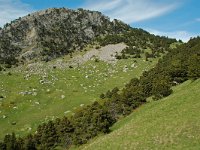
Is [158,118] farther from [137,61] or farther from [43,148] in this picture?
[137,61]

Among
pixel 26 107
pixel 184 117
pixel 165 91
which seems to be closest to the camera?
pixel 184 117

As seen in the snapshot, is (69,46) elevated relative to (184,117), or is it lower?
elevated

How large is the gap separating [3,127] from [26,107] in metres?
10.7

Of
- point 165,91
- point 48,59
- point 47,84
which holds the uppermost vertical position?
point 48,59

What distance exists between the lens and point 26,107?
8519 centimetres

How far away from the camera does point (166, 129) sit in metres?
43.5

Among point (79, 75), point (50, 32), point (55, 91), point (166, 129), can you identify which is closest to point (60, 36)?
point (50, 32)

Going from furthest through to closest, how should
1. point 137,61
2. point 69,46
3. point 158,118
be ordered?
point 69,46 → point 137,61 → point 158,118

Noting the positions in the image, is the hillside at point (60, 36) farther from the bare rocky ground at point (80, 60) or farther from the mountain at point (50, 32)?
the bare rocky ground at point (80, 60)

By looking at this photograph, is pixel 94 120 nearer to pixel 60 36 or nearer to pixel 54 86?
pixel 54 86

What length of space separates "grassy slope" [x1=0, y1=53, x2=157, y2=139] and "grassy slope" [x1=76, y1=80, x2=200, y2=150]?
2979 cm

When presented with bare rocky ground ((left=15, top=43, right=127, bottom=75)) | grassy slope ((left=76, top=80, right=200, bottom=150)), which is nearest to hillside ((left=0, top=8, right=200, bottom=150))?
bare rocky ground ((left=15, top=43, right=127, bottom=75))

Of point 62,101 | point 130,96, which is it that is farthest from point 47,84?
point 130,96

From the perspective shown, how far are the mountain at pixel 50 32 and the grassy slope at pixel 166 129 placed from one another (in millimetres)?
82962
